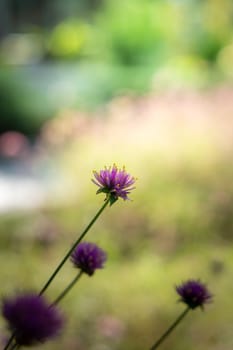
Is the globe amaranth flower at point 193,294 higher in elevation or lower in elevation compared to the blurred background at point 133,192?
lower

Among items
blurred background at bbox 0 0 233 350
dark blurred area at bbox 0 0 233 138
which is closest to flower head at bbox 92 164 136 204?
blurred background at bbox 0 0 233 350

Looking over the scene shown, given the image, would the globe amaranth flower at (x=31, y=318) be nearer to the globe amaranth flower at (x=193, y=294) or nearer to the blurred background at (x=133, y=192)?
the globe amaranth flower at (x=193, y=294)

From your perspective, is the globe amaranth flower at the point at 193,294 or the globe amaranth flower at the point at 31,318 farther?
the globe amaranth flower at the point at 193,294

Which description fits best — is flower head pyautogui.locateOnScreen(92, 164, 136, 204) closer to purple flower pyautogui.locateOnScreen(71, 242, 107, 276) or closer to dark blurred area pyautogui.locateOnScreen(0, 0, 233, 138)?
purple flower pyautogui.locateOnScreen(71, 242, 107, 276)

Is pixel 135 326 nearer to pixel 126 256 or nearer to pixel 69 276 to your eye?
pixel 69 276

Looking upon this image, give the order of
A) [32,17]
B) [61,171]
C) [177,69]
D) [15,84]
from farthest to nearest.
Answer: [32,17] < [177,69] < [15,84] < [61,171]

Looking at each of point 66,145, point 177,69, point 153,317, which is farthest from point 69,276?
point 177,69

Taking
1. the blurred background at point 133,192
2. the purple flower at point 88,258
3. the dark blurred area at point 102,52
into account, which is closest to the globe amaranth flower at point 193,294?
the purple flower at point 88,258
